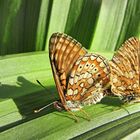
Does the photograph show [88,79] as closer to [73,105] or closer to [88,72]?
[88,72]

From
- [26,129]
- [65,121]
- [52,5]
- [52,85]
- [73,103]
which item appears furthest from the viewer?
[52,5]

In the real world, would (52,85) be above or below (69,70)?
below

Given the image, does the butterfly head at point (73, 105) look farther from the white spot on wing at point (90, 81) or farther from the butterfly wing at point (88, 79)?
the white spot on wing at point (90, 81)

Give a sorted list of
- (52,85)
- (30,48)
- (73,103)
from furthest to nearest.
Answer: (30,48), (52,85), (73,103)

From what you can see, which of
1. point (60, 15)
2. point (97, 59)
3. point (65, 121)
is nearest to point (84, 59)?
point (97, 59)

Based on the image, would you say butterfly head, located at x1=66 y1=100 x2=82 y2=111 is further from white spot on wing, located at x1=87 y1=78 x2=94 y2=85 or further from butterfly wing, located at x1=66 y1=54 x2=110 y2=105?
white spot on wing, located at x1=87 y1=78 x2=94 y2=85

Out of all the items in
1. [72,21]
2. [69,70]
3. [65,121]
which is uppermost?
[72,21]

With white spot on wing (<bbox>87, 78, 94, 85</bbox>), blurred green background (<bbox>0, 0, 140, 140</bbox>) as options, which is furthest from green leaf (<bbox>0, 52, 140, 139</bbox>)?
white spot on wing (<bbox>87, 78, 94, 85</bbox>)

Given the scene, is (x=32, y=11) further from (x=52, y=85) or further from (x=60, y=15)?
(x=52, y=85)
